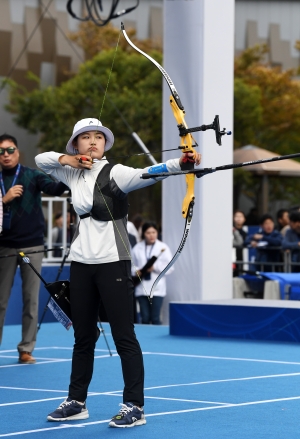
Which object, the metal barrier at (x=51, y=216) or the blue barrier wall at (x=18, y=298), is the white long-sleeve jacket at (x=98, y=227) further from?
the metal barrier at (x=51, y=216)

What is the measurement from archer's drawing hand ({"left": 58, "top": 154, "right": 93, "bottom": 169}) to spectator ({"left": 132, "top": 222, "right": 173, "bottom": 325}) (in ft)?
21.9

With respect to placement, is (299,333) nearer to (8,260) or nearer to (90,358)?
(8,260)

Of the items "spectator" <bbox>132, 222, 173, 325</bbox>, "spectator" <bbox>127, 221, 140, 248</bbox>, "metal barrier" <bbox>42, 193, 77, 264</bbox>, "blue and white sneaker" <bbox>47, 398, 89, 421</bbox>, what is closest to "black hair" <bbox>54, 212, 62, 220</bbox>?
"metal barrier" <bbox>42, 193, 77, 264</bbox>

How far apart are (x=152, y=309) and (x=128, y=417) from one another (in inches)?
280

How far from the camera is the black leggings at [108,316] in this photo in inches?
236

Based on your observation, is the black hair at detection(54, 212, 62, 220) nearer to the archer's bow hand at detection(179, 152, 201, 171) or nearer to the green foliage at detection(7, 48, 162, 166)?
the archer's bow hand at detection(179, 152, 201, 171)

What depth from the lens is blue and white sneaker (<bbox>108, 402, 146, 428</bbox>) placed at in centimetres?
Answer: 587

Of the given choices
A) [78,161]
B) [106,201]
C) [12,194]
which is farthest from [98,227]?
[12,194]

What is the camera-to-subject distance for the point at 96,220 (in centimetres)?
613

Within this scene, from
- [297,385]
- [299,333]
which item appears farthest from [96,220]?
[299,333]

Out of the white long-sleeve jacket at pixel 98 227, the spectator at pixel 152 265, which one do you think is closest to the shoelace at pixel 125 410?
the white long-sleeve jacket at pixel 98 227

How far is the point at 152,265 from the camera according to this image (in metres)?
13.1

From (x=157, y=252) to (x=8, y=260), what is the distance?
4454mm

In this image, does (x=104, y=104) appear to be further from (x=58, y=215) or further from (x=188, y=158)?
(x=188, y=158)
